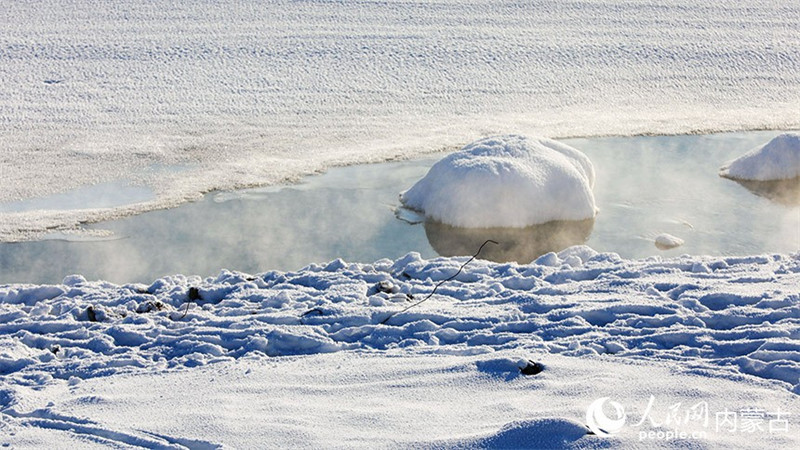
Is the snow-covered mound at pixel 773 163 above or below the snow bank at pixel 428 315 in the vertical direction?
above

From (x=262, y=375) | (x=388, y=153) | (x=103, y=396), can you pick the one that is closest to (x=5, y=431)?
(x=103, y=396)

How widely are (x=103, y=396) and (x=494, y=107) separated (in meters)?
5.53

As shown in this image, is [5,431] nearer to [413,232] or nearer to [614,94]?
[413,232]

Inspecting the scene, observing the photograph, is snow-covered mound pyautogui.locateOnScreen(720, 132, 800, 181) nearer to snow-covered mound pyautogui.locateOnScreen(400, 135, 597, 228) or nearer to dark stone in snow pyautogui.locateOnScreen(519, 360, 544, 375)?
snow-covered mound pyautogui.locateOnScreen(400, 135, 597, 228)

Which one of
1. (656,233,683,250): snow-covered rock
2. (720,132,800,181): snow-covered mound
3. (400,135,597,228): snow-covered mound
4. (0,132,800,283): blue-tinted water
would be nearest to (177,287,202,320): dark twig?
(0,132,800,283): blue-tinted water

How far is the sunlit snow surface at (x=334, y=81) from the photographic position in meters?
7.12

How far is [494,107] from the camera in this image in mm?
8273

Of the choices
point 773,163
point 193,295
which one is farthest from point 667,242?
point 193,295

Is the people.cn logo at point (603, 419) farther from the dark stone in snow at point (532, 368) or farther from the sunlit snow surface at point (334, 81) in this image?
the sunlit snow surface at point (334, 81)

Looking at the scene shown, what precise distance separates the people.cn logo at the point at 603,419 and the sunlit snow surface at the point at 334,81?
3919 millimetres

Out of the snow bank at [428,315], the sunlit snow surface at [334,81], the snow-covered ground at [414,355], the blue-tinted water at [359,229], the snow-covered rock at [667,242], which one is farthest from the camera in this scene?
the sunlit snow surface at [334,81]

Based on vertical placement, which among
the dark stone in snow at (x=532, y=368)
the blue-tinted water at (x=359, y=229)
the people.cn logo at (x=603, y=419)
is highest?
the people.cn logo at (x=603, y=419)

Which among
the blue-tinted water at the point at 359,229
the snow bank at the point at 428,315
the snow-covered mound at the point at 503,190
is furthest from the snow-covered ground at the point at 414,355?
the snow-covered mound at the point at 503,190

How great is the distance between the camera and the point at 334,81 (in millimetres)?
8828
